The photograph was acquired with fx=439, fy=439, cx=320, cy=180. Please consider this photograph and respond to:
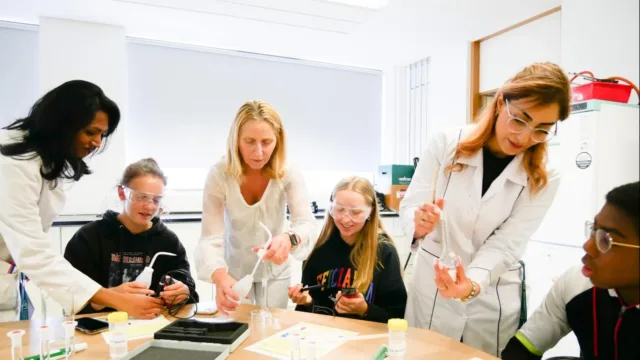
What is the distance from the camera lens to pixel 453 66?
165 inches

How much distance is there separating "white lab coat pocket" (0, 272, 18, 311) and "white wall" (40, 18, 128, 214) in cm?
209

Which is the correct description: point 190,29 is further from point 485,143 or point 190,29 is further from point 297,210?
point 485,143

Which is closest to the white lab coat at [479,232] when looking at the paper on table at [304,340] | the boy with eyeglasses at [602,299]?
the boy with eyeglasses at [602,299]

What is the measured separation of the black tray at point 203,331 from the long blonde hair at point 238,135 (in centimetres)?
64

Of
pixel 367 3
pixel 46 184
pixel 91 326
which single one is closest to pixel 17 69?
pixel 46 184

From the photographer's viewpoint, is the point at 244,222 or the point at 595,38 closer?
the point at 244,222

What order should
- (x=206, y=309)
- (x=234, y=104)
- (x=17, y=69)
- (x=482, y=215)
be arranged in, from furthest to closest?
(x=234, y=104), (x=17, y=69), (x=206, y=309), (x=482, y=215)

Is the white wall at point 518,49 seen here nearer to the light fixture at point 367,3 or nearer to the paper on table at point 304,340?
the light fixture at point 367,3

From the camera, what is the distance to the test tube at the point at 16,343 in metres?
1.13

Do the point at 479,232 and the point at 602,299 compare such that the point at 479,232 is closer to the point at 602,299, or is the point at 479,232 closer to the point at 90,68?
the point at 602,299

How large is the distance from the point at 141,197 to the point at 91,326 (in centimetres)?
65

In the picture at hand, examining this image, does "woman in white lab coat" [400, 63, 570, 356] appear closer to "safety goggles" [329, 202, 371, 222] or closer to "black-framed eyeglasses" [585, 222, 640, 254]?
→ "safety goggles" [329, 202, 371, 222]

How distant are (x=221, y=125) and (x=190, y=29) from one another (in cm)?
91

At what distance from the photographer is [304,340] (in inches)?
52.1
